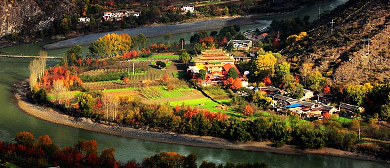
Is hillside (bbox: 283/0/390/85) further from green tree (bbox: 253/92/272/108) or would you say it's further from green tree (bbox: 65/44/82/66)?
green tree (bbox: 65/44/82/66)

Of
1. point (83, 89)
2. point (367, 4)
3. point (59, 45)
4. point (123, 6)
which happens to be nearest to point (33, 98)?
point (83, 89)

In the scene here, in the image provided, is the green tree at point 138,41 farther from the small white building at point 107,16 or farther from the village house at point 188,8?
the village house at point 188,8

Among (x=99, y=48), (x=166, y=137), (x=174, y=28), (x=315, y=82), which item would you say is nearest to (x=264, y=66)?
(x=315, y=82)

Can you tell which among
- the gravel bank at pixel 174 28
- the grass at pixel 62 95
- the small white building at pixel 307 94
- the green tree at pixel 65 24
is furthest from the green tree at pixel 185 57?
the green tree at pixel 65 24

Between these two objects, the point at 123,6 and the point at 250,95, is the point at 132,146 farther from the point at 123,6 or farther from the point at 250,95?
the point at 123,6

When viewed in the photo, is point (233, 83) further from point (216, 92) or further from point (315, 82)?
point (315, 82)
